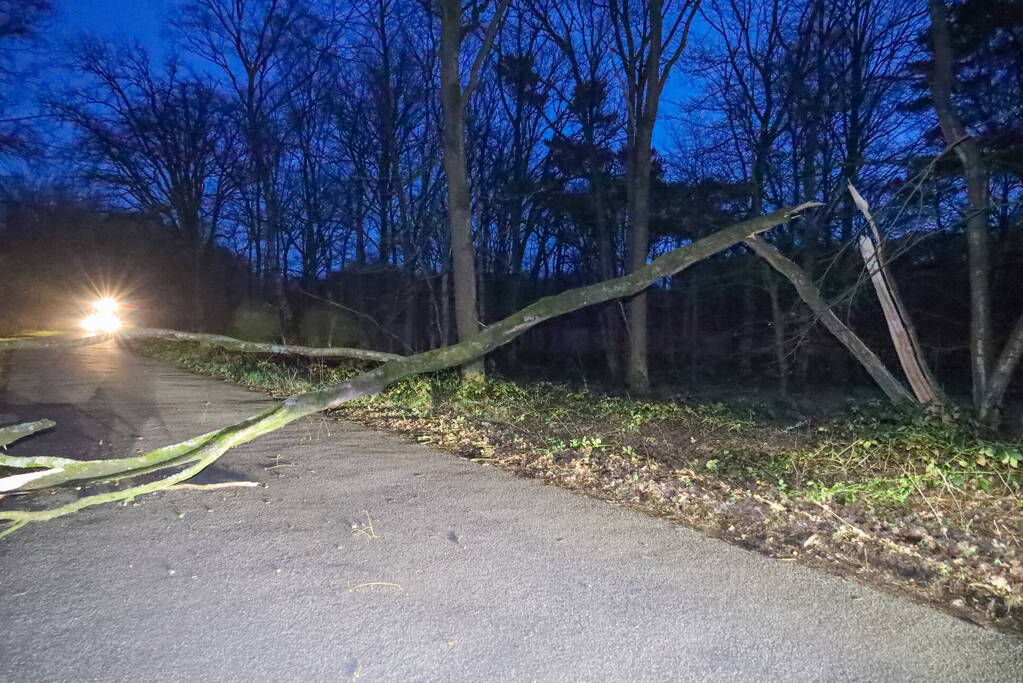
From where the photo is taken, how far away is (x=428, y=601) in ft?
10.7

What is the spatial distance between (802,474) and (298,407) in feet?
14.3

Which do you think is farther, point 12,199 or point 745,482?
point 12,199

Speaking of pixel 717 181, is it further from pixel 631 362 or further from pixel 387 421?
pixel 387 421

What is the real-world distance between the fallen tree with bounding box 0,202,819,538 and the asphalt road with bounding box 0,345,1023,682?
29 centimetres

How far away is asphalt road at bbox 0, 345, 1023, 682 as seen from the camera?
2723 millimetres

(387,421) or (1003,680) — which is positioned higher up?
(387,421)

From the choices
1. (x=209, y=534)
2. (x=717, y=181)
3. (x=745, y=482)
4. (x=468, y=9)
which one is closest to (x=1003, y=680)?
(x=745, y=482)

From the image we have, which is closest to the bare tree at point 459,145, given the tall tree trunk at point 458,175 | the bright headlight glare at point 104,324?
the tall tree trunk at point 458,175

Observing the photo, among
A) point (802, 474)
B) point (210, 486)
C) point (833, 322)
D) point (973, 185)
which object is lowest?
point (802, 474)

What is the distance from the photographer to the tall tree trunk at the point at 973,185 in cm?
803

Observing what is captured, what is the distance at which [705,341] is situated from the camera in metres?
24.4

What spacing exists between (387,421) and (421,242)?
10037 millimetres

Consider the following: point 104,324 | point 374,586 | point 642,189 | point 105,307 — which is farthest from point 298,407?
point 105,307

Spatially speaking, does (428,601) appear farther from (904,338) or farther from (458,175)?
(458,175)
